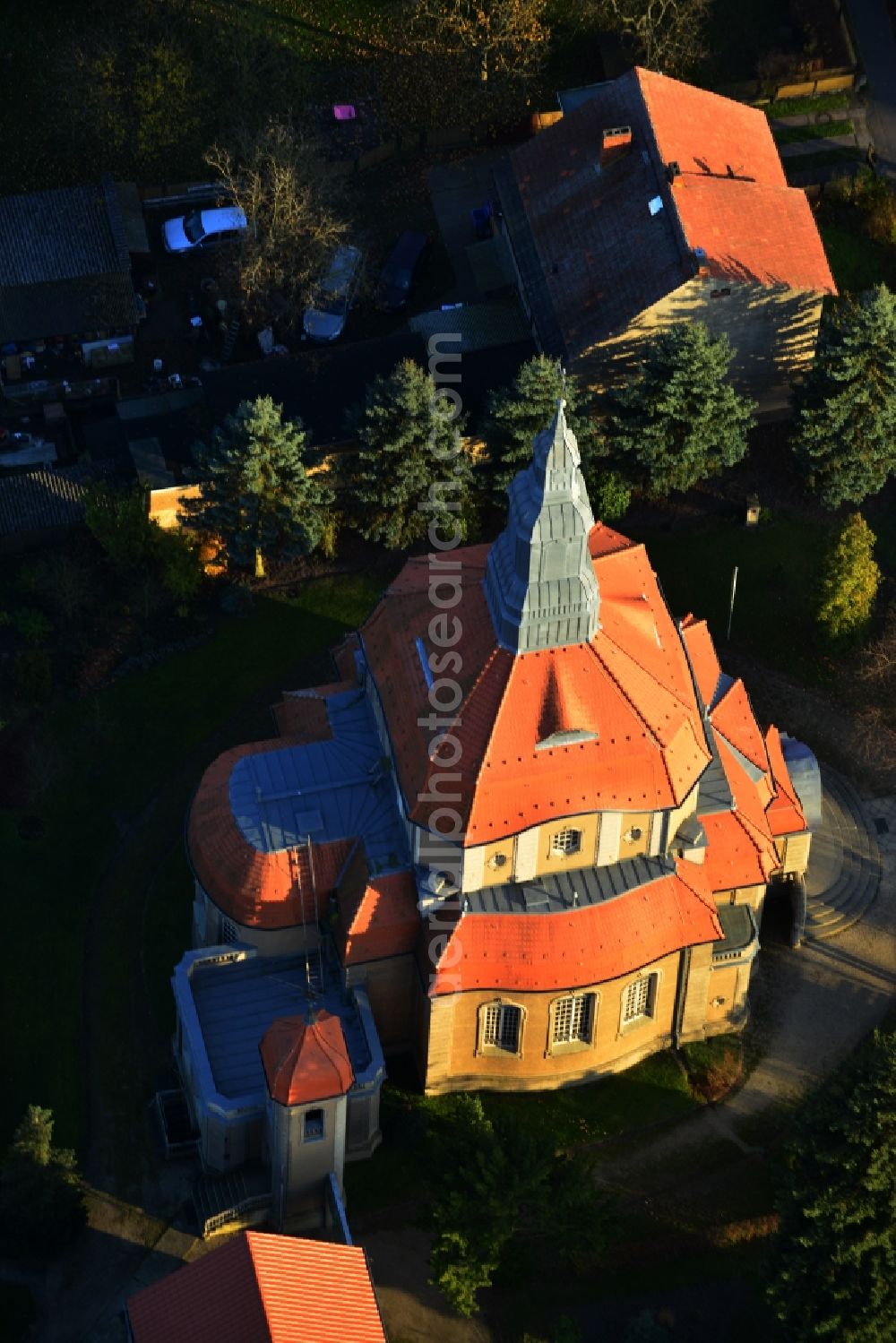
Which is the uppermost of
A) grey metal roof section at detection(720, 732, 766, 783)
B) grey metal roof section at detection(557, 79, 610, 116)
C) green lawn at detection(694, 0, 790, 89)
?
green lawn at detection(694, 0, 790, 89)

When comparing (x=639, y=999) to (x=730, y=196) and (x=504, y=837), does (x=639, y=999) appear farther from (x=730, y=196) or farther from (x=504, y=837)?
(x=730, y=196)

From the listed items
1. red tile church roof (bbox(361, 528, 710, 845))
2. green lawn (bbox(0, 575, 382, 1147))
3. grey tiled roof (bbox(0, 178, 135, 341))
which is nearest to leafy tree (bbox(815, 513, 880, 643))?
red tile church roof (bbox(361, 528, 710, 845))

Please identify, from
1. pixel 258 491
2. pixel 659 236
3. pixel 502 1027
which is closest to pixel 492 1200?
pixel 502 1027

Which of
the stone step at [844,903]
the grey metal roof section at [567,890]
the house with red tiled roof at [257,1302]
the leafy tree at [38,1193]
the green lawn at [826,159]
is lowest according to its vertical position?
the house with red tiled roof at [257,1302]

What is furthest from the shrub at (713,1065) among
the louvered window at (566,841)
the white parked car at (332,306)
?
the white parked car at (332,306)

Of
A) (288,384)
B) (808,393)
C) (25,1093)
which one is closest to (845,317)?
(808,393)

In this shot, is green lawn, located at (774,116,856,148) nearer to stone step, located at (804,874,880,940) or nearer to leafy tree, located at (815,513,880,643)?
leafy tree, located at (815,513,880,643)

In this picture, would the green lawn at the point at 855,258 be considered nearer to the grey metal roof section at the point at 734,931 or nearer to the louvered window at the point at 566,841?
the grey metal roof section at the point at 734,931

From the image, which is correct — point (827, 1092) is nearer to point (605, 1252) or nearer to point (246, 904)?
point (605, 1252)
